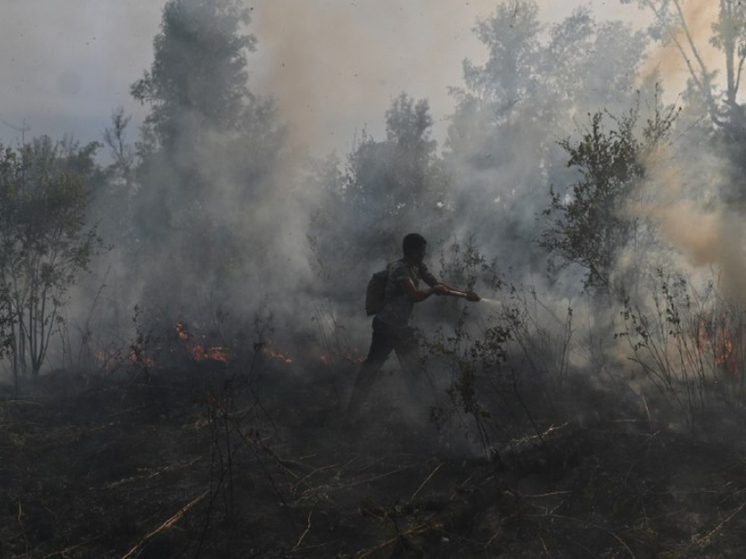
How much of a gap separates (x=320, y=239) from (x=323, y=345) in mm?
2863

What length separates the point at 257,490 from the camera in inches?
185

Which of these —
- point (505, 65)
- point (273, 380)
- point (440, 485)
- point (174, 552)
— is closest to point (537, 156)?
point (505, 65)

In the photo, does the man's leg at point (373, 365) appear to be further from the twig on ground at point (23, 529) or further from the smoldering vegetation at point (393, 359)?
the twig on ground at point (23, 529)

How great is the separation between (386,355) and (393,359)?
2214 millimetres

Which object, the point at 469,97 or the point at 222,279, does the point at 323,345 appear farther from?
the point at 469,97

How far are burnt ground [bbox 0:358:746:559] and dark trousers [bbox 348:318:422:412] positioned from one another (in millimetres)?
333

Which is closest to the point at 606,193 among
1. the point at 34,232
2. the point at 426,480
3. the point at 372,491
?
the point at 426,480

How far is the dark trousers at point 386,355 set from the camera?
5758 mm

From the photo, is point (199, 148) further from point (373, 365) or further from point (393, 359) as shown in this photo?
point (373, 365)

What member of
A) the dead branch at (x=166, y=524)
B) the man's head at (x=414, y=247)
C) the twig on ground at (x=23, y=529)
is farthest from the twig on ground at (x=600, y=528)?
the twig on ground at (x=23, y=529)

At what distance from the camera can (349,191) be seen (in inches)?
531

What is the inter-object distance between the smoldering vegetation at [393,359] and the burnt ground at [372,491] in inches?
0.9

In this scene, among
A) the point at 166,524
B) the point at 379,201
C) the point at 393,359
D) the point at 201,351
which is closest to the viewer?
the point at 166,524

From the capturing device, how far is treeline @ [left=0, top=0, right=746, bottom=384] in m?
6.69
